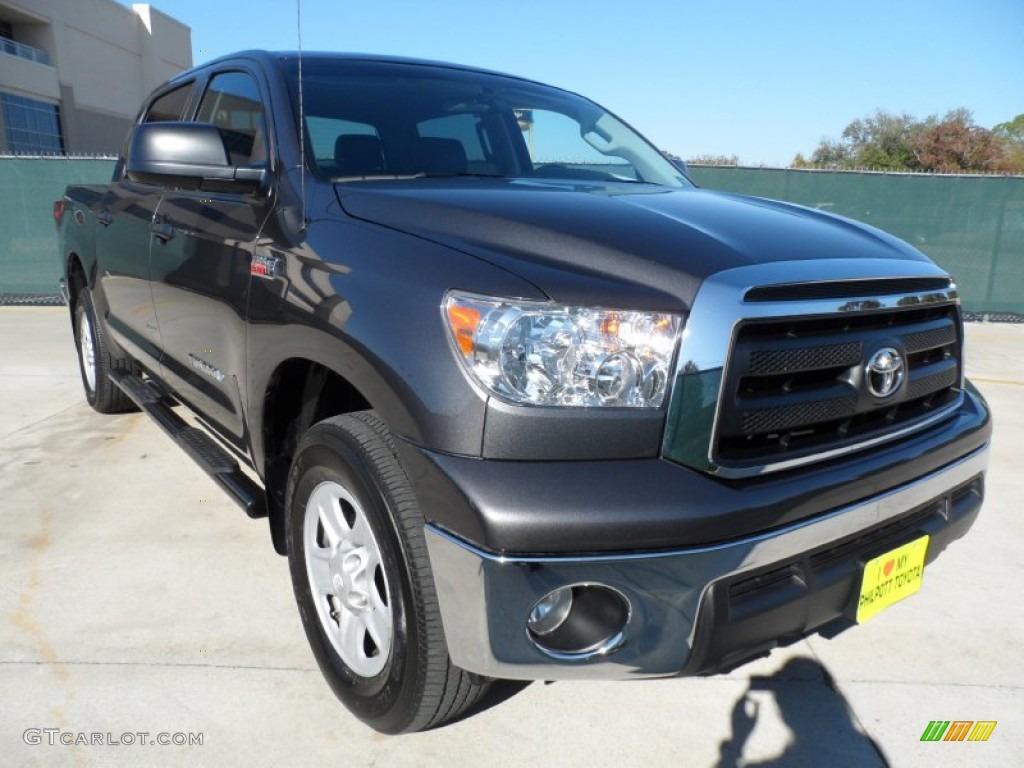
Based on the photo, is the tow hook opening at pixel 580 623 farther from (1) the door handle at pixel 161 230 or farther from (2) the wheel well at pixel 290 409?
(1) the door handle at pixel 161 230

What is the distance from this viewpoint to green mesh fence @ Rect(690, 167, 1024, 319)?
31.5 feet

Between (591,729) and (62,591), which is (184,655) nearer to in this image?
(62,591)

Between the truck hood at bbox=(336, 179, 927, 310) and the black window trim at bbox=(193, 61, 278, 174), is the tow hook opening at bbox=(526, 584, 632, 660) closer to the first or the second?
the truck hood at bbox=(336, 179, 927, 310)

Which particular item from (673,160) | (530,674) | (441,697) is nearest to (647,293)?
(530,674)

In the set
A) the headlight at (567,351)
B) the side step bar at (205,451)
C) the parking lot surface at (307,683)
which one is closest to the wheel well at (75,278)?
the side step bar at (205,451)

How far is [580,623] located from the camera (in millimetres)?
1711

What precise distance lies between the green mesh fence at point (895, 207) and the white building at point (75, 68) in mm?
30229

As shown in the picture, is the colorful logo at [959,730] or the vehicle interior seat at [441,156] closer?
the colorful logo at [959,730]

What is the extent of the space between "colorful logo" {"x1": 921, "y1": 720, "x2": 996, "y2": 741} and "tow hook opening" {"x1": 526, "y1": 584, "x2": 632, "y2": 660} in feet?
3.55

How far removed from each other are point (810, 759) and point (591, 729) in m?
0.56

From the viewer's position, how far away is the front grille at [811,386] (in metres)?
1.72

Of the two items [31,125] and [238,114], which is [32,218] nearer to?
[238,114]

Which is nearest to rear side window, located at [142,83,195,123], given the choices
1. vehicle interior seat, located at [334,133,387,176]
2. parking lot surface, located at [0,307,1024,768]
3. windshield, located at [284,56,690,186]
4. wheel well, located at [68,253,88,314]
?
wheel well, located at [68,253,88,314]

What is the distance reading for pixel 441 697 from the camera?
6.10ft
